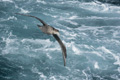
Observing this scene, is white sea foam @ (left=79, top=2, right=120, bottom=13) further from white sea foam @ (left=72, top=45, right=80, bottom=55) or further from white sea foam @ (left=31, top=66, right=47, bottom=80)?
white sea foam @ (left=31, top=66, right=47, bottom=80)

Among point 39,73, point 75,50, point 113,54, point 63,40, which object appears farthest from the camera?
point 63,40

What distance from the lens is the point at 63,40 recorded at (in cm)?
4412

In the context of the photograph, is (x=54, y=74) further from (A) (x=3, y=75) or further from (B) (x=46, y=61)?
(A) (x=3, y=75)

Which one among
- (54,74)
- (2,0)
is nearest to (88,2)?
(2,0)

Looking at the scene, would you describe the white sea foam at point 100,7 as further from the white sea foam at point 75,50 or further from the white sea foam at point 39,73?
the white sea foam at point 39,73

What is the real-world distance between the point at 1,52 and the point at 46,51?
28.8ft

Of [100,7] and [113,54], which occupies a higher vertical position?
[100,7]

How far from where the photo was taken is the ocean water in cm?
3519

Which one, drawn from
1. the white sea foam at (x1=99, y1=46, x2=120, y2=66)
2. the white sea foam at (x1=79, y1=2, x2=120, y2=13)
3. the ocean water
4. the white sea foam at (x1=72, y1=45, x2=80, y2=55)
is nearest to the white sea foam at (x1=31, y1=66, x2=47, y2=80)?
the ocean water

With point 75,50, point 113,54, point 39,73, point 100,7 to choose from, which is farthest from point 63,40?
point 100,7

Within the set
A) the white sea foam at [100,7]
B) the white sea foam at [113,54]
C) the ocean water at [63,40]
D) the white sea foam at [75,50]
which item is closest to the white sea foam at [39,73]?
the ocean water at [63,40]

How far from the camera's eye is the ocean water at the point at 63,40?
3519 cm

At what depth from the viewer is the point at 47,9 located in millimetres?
57312

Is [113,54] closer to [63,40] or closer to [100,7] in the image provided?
[63,40]
